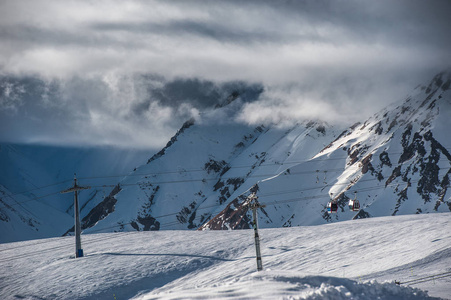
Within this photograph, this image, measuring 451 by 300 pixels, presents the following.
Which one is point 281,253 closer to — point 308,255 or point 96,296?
point 308,255

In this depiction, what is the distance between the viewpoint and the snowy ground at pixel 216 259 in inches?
2178

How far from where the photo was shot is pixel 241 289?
34438 millimetres

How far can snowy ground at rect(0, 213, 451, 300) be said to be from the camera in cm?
5531

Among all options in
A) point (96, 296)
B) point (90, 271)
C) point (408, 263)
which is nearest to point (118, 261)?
point (90, 271)

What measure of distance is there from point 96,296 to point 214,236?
27.0m

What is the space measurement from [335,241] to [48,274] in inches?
1411

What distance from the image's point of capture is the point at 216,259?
218 ft

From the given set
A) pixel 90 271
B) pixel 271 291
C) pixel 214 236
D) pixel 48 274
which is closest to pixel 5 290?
pixel 48 274

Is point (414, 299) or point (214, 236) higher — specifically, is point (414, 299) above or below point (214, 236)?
below

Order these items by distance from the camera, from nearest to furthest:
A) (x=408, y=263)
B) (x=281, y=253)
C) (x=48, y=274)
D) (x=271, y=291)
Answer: (x=271, y=291) < (x=408, y=263) < (x=48, y=274) < (x=281, y=253)

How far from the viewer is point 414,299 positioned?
3553cm

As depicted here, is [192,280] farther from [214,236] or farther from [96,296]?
[214,236]

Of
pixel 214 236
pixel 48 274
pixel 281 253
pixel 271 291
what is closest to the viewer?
pixel 271 291

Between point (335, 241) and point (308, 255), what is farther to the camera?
point (335, 241)
